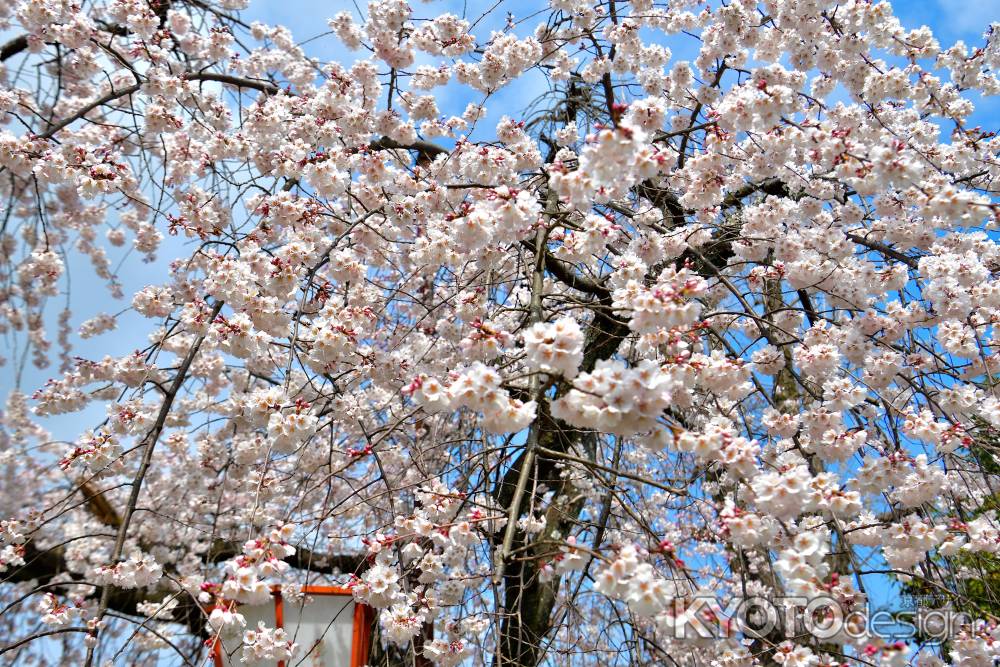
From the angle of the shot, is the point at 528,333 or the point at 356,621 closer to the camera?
the point at 528,333

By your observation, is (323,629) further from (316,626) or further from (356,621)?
(356,621)

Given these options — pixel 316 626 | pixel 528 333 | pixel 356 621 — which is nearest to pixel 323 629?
pixel 316 626

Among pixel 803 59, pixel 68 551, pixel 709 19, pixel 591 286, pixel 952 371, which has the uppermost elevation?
pixel 709 19

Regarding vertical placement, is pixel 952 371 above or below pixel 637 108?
below

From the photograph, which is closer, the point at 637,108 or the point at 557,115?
the point at 637,108

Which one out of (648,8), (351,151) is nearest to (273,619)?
(351,151)

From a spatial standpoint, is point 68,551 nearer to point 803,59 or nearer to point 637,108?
point 637,108

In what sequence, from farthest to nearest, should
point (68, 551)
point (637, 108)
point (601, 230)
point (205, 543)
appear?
1. point (205, 543)
2. point (68, 551)
3. point (637, 108)
4. point (601, 230)

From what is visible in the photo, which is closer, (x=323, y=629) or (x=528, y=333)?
(x=528, y=333)

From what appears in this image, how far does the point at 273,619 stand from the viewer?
286 cm

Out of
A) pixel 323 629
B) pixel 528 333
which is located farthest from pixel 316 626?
pixel 528 333

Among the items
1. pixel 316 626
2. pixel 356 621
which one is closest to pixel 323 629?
pixel 316 626

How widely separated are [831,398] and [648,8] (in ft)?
10.3

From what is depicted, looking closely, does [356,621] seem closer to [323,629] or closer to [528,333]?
[323,629]
